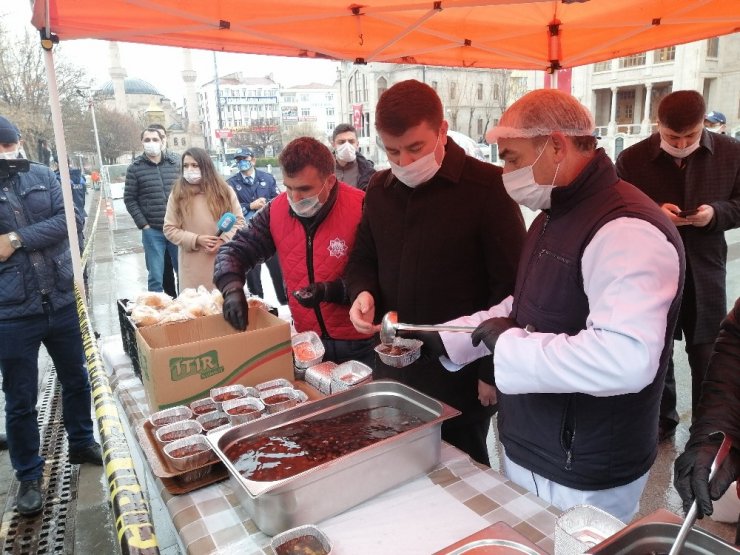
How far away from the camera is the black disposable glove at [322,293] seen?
2.29 meters

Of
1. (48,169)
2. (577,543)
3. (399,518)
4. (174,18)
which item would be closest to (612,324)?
(577,543)

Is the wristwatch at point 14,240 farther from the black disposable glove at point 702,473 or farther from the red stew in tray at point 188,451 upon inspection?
the black disposable glove at point 702,473

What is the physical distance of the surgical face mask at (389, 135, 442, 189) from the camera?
6.43ft

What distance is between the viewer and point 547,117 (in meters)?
1.40

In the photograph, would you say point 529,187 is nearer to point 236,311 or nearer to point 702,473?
point 702,473

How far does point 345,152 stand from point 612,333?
13.9 ft

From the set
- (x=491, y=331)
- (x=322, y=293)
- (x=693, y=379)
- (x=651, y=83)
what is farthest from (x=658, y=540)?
(x=651, y=83)

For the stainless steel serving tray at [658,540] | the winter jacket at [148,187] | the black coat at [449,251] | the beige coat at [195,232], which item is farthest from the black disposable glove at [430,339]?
the winter jacket at [148,187]

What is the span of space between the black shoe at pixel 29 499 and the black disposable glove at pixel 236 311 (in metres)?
1.81

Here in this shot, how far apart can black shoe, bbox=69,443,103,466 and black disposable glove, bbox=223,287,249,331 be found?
187cm

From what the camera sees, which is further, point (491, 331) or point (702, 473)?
point (491, 331)

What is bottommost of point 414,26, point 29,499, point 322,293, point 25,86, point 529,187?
point 29,499

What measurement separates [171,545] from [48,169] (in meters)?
2.23

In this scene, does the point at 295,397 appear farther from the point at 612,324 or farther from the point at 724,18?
the point at 724,18
